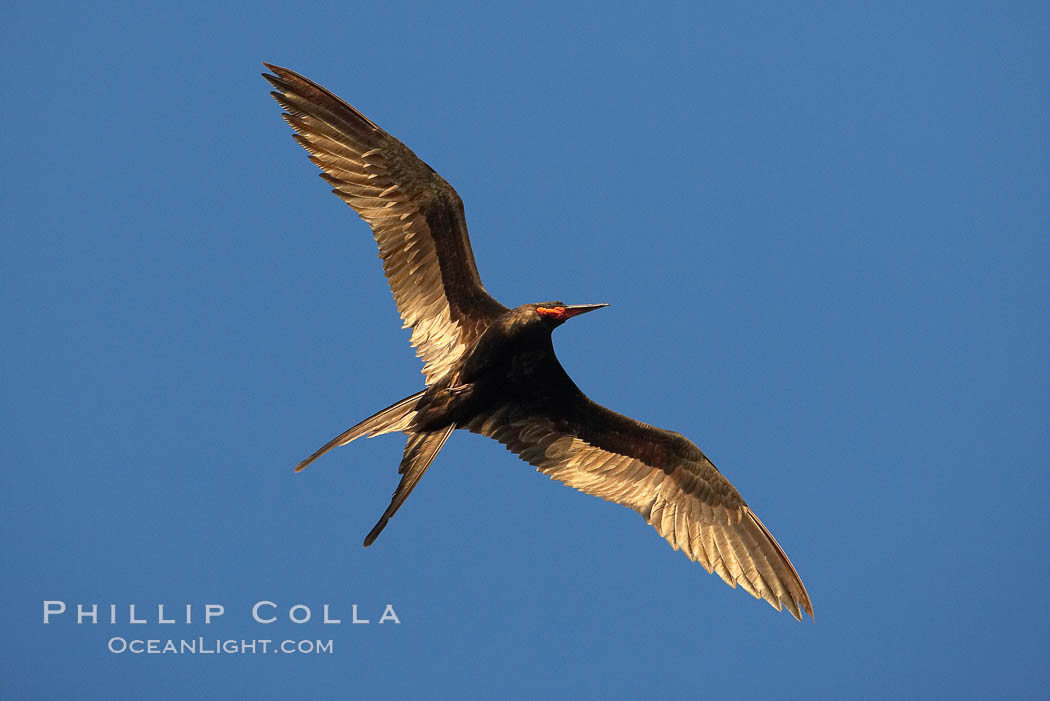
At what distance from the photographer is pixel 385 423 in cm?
1074

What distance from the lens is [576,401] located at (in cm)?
1141

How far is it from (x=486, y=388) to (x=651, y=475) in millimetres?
1817

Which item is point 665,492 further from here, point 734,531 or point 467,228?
point 467,228

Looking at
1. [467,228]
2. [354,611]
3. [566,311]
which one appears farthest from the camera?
[354,611]

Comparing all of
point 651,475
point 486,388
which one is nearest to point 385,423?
point 486,388

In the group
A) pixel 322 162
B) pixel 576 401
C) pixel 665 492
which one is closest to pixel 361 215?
pixel 322 162

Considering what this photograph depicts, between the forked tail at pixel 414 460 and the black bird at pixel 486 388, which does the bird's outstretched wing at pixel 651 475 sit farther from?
the forked tail at pixel 414 460

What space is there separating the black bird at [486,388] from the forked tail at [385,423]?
0.4 inches

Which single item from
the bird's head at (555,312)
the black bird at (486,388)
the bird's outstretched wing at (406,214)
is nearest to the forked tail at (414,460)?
the black bird at (486,388)

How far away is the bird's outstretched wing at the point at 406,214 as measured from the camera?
35.9 feet

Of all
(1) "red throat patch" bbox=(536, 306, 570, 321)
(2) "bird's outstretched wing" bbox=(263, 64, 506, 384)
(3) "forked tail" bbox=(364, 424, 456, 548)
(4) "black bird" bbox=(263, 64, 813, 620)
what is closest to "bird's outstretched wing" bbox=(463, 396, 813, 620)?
(4) "black bird" bbox=(263, 64, 813, 620)

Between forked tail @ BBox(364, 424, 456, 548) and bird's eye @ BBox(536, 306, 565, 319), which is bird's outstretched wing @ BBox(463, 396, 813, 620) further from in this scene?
bird's eye @ BBox(536, 306, 565, 319)

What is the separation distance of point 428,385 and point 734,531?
3104mm

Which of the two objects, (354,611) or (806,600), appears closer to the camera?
(806,600)
